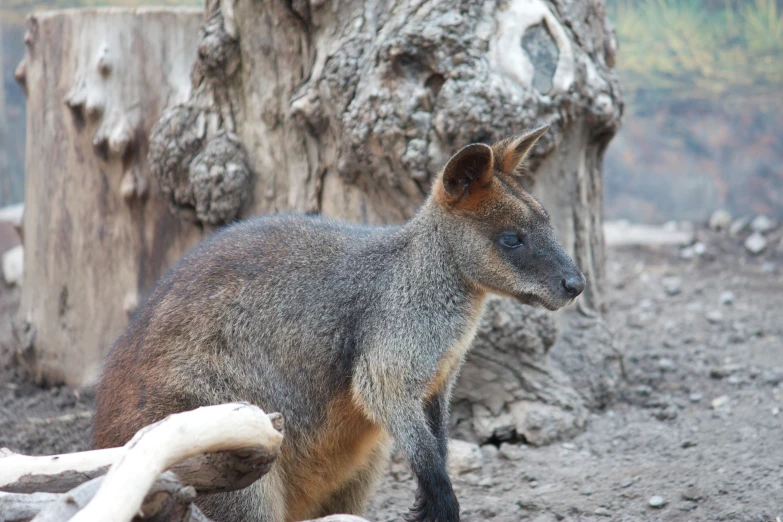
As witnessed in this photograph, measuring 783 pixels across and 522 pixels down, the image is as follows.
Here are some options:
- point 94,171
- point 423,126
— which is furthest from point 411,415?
point 94,171

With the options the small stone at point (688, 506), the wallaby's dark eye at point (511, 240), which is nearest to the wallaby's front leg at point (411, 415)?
the wallaby's dark eye at point (511, 240)

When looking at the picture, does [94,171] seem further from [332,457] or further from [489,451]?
[489,451]

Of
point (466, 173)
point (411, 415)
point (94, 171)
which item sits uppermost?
point (466, 173)

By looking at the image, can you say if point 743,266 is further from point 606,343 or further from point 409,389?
point 409,389

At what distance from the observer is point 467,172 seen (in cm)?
422

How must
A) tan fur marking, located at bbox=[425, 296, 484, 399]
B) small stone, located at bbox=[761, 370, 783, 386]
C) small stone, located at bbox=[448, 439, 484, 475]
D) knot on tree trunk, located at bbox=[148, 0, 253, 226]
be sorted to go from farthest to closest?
small stone, located at bbox=[761, 370, 783, 386], knot on tree trunk, located at bbox=[148, 0, 253, 226], small stone, located at bbox=[448, 439, 484, 475], tan fur marking, located at bbox=[425, 296, 484, 399]

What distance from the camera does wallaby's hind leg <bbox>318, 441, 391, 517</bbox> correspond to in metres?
4.71

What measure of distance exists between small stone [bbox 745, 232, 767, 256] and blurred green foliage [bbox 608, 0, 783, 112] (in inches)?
77.9

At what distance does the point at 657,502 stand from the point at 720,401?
1807 millimetres

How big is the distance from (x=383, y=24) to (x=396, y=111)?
0.65 metres

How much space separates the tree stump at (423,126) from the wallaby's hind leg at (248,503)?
6.83 feet

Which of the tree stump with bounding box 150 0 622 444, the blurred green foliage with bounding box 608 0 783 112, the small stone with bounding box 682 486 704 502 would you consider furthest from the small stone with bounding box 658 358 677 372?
the blurred green foliage with bounding box 608 0 783 112

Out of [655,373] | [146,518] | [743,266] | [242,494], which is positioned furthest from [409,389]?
[743,266]

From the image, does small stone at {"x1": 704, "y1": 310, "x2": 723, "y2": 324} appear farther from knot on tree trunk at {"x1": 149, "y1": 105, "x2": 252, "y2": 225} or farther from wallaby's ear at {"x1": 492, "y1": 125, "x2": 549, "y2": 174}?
knot on tree trunk at {"x1": 149, "y1": 105, "x2": 252, "y2": 225}
